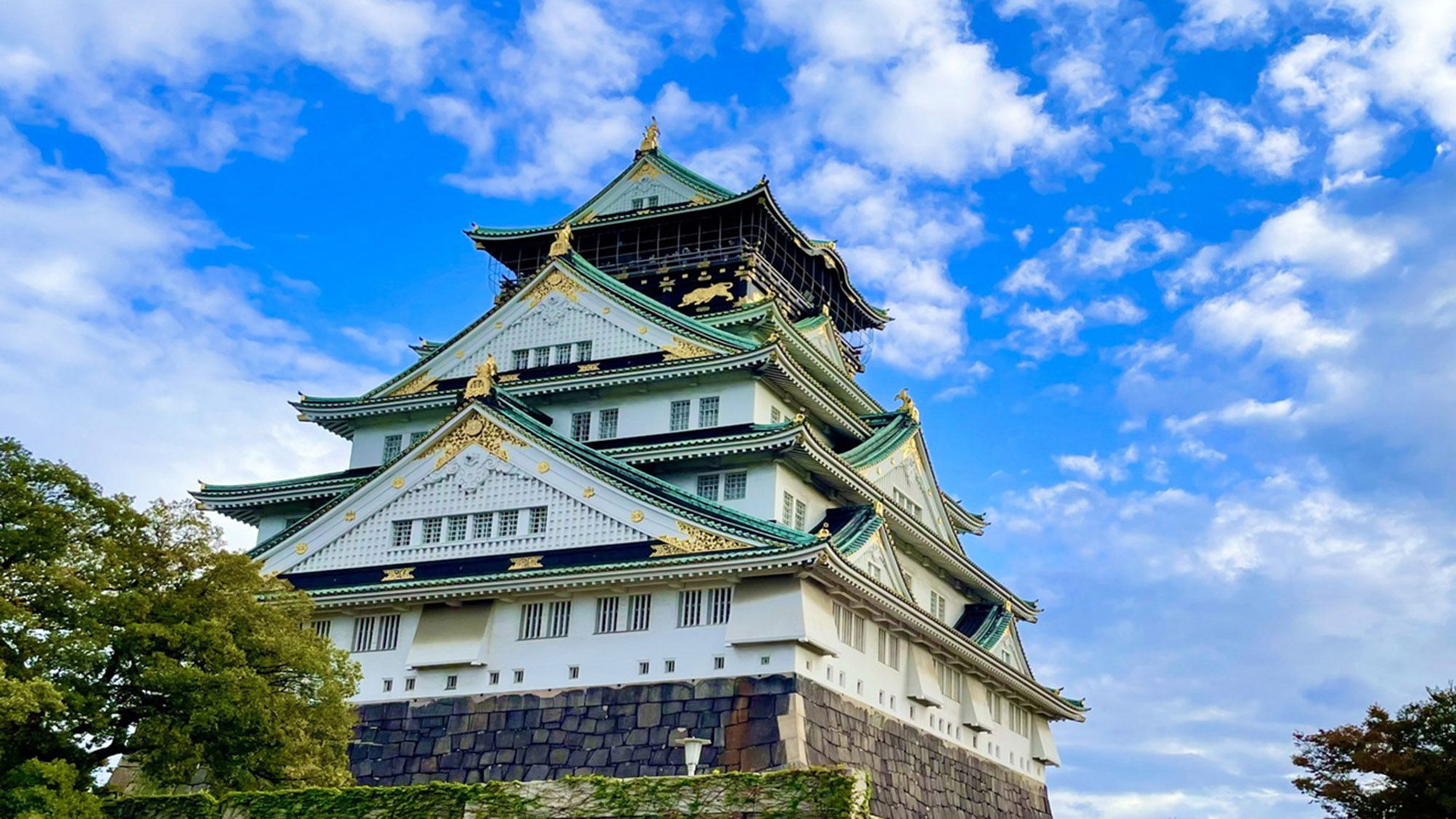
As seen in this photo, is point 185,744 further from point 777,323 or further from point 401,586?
point 777,323

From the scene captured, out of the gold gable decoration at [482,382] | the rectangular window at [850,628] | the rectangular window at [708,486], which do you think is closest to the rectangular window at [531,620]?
the rectangular window at [708,486]

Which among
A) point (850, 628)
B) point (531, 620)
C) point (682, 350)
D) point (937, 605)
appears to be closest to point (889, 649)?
point (850, 628)

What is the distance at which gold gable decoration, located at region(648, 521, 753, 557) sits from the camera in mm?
33062

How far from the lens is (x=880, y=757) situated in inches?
1396

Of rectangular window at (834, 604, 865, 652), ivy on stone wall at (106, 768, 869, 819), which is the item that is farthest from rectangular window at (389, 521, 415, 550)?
rectangular window at (834, 604, 865, 652)

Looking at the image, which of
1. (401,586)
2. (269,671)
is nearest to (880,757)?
(401,586)

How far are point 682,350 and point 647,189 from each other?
13664 mm

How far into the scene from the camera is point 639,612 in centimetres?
3422

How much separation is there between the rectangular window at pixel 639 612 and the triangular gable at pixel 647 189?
2117cm

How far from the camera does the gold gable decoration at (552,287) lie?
4450cm

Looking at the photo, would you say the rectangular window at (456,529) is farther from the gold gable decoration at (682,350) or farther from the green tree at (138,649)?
the green tree at (138,649)

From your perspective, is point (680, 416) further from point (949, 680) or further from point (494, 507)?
point (949, 680)

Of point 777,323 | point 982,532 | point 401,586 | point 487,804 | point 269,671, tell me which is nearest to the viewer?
point 487,804

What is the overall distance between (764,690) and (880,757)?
16.7ft
